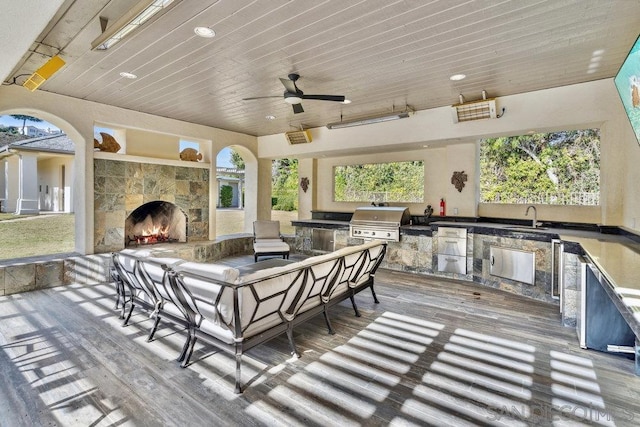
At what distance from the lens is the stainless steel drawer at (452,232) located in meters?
5.00

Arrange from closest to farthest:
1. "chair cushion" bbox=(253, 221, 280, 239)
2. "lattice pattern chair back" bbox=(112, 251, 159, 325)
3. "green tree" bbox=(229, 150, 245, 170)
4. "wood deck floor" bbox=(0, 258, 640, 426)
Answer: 1. "wood deck floor" bbox=(0, 258, 640, 426)
2. "lattice pattern chair back" bbox=(112, 251, 159, 325)
3. "chair cushion" bbox=(253, 221, 280, 239)
4. "green tree" bbox=(229, 150, 245, 170)

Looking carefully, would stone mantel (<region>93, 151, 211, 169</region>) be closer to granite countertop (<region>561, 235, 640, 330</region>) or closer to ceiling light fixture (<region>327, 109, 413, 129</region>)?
ceiling light fixture (<region>327, 109, 413, 129</region>)

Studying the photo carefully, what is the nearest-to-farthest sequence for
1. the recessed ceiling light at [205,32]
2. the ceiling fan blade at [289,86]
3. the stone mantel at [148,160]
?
the recessed ceiling light at [205,32] < the ceiling fan blade at [289,86] < the stone mantel at [148,160]

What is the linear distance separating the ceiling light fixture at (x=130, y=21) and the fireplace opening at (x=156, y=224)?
3.89m

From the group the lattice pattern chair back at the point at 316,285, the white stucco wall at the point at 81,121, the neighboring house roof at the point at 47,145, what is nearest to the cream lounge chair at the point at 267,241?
the white stucco wall at the point at 81,121

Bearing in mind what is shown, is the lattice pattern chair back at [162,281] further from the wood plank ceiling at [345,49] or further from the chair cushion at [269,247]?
the chair cushion at [269,247]

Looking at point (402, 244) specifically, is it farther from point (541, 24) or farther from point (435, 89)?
point (541, 24)

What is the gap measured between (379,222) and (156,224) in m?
4.66

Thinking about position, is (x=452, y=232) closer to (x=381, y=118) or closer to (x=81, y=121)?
(x=381, y=118)

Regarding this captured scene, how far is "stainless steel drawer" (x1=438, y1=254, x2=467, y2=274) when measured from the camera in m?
5.05

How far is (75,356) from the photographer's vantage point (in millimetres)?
2537

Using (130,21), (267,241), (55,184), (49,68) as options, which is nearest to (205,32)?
(130,21)

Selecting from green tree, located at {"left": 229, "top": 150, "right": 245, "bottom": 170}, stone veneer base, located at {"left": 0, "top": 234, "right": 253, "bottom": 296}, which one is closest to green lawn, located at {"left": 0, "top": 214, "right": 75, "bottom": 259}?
stone veneer base, located at {"left": 0, "top": 234, "right": 253, "bottom": 296}

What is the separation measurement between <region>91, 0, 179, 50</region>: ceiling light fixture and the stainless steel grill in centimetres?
463
